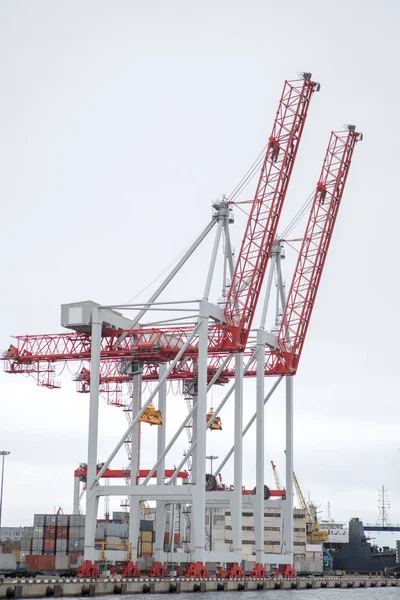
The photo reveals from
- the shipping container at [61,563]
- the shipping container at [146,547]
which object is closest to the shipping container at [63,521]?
the shipping container at [61,563]

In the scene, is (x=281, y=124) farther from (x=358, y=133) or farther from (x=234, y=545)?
(x=234, y=545)

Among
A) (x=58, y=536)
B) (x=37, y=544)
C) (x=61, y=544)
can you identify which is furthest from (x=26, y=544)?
(x=61, y=544)

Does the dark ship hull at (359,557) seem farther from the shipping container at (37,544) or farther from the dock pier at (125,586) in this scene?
the shipping container at (37,544)

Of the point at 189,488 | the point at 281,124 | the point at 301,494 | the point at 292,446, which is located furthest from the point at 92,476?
the point at 301,494

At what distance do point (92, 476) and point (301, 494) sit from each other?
3522 inches

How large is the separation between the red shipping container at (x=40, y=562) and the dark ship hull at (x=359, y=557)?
74107 mm

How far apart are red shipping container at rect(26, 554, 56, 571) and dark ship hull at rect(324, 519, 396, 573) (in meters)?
74.1

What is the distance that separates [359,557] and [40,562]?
75.4 metres

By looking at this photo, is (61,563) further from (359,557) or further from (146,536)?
(359,557)

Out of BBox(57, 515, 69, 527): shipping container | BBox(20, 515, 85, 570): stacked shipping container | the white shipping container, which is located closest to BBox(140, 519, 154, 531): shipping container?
BBox(20, 515, 85, 570): stacked shipping container

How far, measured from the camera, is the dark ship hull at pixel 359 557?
484 feet

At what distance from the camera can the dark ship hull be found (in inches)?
5812

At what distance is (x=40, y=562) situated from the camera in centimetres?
8331

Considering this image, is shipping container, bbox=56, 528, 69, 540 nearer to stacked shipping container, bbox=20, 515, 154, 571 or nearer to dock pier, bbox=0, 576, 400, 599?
stacked shipping container, bbox=20, 515, 154, 571
